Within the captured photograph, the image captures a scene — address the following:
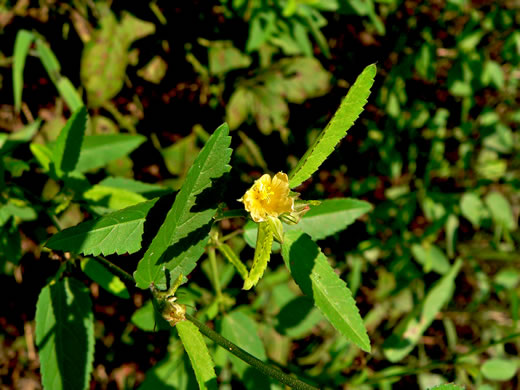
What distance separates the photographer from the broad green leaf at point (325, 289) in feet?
3.86

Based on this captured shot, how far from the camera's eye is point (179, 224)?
1146 millimetres

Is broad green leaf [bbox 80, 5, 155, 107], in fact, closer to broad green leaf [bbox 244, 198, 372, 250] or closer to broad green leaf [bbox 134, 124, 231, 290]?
broad green leaf [bbox 244, 198, 372, 250]

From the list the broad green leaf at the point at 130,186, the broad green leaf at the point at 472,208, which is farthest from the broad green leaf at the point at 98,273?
the broad green leaf at the point at 472,208

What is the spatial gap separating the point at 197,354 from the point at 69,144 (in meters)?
0.93

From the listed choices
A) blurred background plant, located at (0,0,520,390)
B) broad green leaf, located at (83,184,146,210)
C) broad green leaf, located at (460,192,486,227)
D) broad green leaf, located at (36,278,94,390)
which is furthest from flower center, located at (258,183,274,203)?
broad green leaf, located at (460,192,486,227)

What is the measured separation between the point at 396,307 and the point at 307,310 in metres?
1.04

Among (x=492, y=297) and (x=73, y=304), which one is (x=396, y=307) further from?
(x=73, y=304)

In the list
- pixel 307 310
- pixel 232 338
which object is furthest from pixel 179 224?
pixel 307 310

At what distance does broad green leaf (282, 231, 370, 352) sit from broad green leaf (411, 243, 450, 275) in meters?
1.92

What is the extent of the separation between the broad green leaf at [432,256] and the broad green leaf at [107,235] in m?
2.21

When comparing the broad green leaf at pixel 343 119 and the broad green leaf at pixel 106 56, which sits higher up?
the broad green leaf at pixel 343 119

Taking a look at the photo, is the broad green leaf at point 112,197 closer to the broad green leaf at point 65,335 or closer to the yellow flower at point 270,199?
the broad green leaf at point 65,335

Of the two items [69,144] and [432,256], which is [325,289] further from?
[432,256]

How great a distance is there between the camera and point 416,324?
2.55m
